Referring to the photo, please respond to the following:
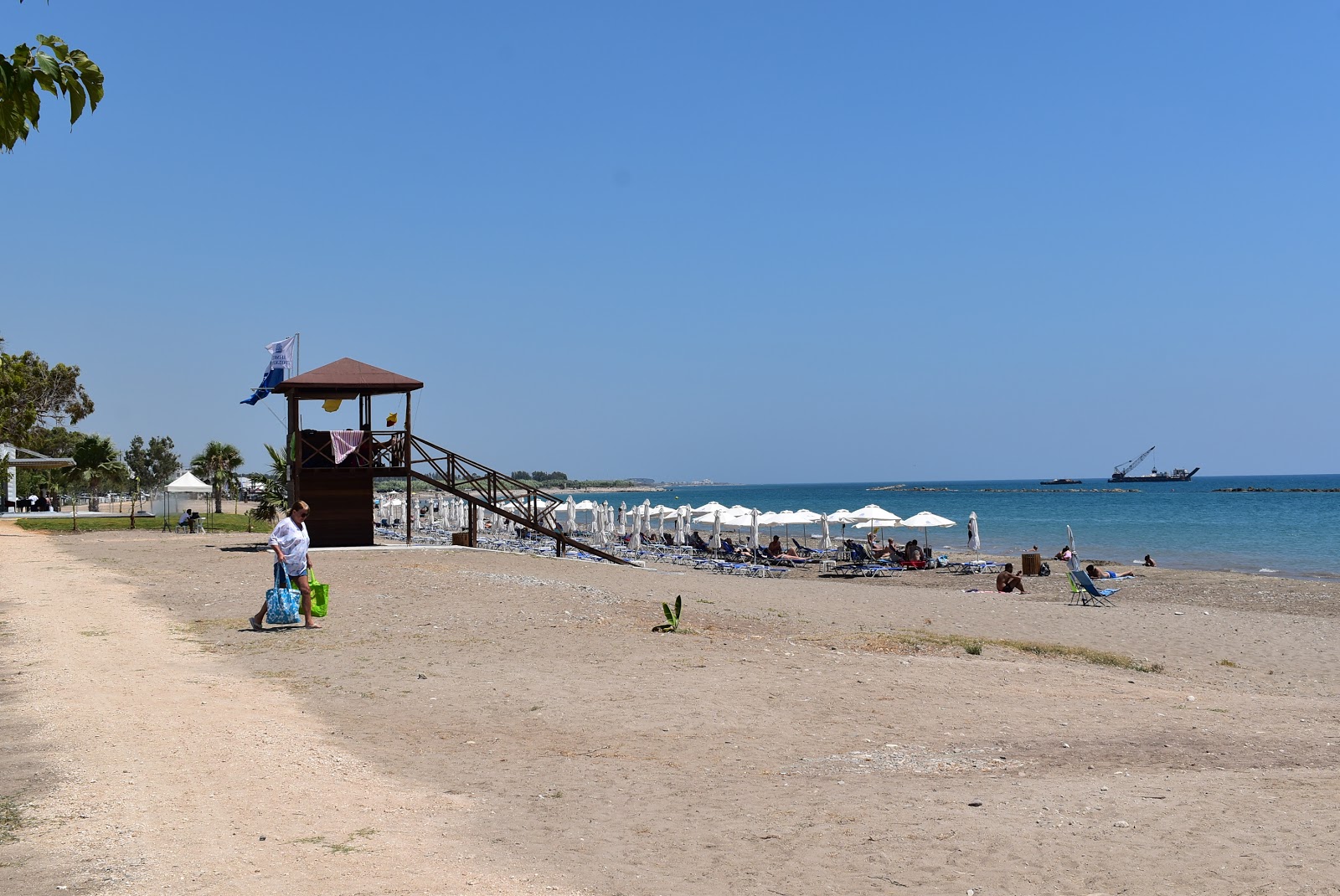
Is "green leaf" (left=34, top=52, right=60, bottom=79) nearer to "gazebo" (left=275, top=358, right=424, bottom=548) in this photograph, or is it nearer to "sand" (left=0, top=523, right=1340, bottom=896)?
"sand" (left=0, top=523, right=1340, bottom=896)

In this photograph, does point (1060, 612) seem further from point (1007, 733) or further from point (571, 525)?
point (571, 525)

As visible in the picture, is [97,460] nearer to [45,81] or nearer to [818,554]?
[818,554]

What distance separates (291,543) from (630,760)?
262 inches

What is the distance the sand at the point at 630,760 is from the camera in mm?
4918

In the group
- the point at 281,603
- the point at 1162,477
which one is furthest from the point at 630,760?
the point at 1162,477

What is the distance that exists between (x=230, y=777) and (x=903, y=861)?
12.7ft

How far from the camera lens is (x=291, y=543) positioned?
12.2m

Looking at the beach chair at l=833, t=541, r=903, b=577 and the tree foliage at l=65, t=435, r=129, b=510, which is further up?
the tree foliage at l=65, t=435, r=129, b=510

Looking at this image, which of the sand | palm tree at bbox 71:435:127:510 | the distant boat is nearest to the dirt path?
the sand

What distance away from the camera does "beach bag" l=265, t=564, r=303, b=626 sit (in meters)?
12.6

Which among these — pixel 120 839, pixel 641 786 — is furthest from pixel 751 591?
pixel 120 839

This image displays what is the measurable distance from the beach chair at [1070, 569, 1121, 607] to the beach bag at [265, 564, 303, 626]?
14.6 m

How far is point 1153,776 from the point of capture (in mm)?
6871

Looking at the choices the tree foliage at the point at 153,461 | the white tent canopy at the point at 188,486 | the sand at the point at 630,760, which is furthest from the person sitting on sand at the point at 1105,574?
the tree foliage at the point at 153,461
